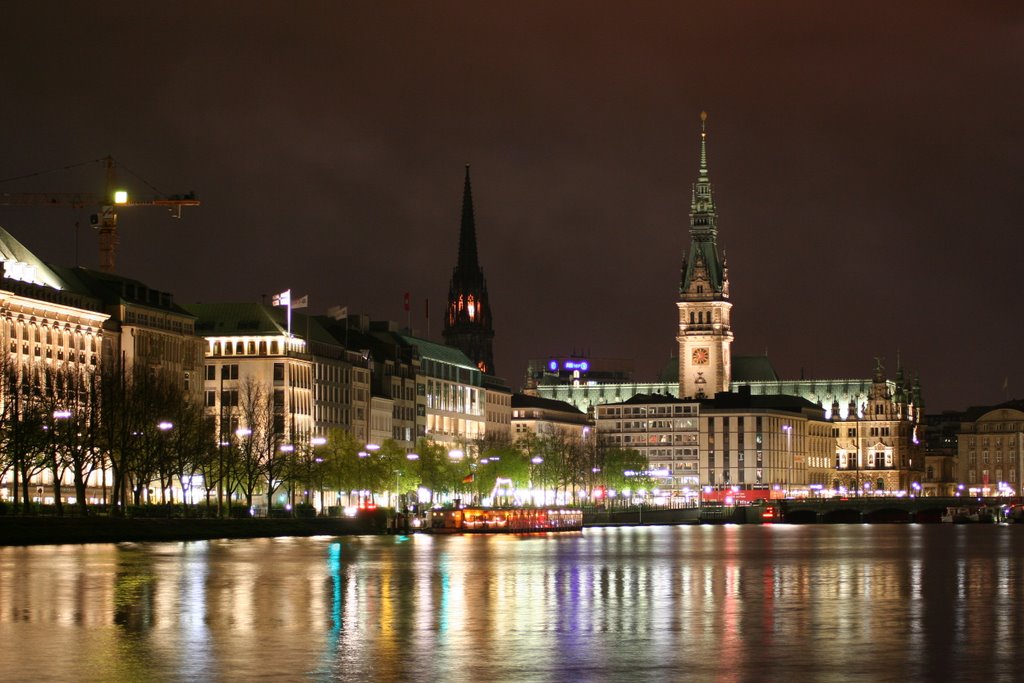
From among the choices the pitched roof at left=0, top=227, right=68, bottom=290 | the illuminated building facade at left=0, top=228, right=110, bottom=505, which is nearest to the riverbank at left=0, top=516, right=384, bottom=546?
the illuminated building facade at left=0, top=228, right=110, bottom=505

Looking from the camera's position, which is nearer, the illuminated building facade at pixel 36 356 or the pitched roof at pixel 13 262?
the illuminated building facade at pixel 36 356

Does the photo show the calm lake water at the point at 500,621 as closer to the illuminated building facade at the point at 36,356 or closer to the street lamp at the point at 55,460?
the street lamp at the point at 55,460

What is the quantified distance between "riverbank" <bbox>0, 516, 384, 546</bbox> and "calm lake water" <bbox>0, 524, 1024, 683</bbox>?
29.0 meters

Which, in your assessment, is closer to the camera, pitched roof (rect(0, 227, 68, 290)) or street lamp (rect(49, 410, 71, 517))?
street lamp (rect(49, 410, 71, 517))

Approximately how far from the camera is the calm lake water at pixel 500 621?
44.3 m

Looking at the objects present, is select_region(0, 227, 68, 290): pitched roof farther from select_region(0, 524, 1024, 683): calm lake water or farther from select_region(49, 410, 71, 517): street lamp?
select_region(0, 524, 1024, 683): calm lake water

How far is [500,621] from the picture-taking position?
56.6m

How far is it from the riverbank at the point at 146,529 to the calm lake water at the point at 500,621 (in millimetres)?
28970

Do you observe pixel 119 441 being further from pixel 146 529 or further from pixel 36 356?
pixel 36 356

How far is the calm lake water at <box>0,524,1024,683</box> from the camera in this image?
145 feet

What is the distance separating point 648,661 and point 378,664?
238 inches

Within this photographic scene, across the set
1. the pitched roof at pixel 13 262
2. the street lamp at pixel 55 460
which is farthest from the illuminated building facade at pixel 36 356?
the street lamp at pixel 55 460

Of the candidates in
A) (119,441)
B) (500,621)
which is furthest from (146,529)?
(500,621)

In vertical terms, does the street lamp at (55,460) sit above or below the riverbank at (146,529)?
above
